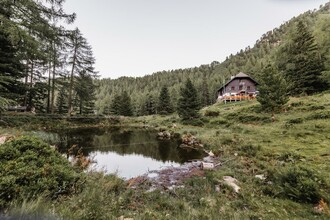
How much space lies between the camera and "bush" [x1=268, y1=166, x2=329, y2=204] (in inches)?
236

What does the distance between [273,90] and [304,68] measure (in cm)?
1336

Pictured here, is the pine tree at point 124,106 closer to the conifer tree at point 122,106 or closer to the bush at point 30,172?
the conifer tree at point 122,106

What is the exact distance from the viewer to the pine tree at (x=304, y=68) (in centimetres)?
3180

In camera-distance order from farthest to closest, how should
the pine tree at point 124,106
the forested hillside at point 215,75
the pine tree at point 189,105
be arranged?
the pine tree at point 124,106, the forested hillside at point 215,75, the pine tree at point 189,105

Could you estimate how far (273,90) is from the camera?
933 inches

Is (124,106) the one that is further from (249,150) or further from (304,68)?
(249,150)

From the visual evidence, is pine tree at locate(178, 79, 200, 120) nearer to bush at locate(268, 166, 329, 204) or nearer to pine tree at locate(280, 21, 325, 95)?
pine tree at locate(280, 21, 325, 95)

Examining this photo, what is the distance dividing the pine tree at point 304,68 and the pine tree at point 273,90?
28.5ft

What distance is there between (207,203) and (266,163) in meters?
5.77

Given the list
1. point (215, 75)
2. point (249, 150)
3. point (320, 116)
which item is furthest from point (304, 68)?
point (215, 75)

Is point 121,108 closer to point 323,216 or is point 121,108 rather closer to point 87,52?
point 87,52

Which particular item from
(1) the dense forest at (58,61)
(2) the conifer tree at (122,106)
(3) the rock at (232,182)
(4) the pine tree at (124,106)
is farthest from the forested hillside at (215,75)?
(3) the rock at (232,182)

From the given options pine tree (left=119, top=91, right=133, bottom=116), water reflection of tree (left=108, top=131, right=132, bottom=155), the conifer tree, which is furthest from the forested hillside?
water reflection of tree (left=108, top=131, right=132, bottom=155)

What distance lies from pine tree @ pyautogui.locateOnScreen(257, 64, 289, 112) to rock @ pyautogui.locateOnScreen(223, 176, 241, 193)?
61.8 feet
